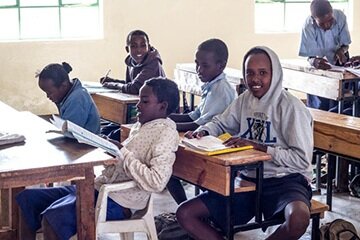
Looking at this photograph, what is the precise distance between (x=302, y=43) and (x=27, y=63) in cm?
290

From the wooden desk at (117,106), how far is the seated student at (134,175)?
4.84 feet

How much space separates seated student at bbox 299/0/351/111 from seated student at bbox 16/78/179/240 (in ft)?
8.97

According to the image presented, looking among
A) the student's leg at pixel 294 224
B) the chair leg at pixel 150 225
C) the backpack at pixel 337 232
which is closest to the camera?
the student's leg at pixel 294 224

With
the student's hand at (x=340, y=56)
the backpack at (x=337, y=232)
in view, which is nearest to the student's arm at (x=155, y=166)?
the backpack at (x=337, y=232)

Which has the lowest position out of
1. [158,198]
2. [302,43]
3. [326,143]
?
[158,198]

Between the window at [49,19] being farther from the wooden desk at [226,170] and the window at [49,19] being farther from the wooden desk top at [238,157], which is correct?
the wooden desk top at [238,157]

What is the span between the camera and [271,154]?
3.15 metres

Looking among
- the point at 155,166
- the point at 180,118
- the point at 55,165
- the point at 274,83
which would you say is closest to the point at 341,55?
the point at 180,118

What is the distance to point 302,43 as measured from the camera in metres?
6.01

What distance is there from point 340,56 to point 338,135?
198 centimetres

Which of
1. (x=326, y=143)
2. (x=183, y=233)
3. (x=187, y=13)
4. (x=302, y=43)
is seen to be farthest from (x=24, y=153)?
(x=187, y=13)

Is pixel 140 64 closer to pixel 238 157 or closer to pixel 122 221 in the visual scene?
pixel 122 221

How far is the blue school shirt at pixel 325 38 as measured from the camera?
591cm

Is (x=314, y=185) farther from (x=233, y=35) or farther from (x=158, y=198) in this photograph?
(x=233, y=35)
